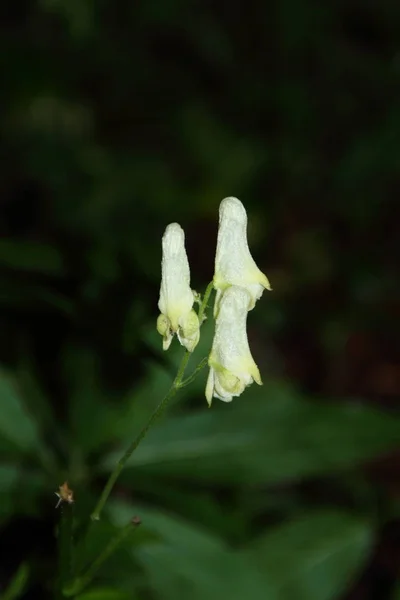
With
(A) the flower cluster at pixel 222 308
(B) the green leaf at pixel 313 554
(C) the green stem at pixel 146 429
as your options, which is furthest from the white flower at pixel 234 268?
(B) the green leaf at pixel 313 554

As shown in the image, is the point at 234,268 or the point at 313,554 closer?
the point at 234,268

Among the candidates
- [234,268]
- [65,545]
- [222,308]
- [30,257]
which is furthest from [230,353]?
[30,257]

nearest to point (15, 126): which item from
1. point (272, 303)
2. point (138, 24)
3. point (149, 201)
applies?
point (149, 201)

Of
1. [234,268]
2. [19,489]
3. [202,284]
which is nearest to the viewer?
[234,268]

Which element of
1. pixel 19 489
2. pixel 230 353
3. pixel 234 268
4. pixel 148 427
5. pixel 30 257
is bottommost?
pixel 19 489

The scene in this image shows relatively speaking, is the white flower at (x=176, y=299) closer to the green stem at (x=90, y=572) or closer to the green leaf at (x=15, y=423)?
the green stem at (x=90, y=572)

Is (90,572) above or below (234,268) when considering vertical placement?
below

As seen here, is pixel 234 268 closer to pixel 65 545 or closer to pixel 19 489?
pixel 65 545

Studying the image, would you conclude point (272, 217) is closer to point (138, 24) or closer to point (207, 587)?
point (138, 24)

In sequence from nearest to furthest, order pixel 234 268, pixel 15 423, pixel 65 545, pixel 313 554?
pixel 65 545 → pixel 234 268 → pixel 15 423 → pixel 313 554
